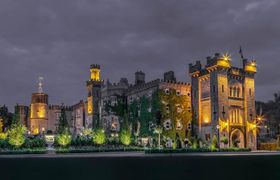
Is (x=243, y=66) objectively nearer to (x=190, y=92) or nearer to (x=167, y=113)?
(x=190, y=92)

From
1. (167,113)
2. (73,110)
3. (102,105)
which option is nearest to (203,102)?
(167,113)

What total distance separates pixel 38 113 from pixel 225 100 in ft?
215

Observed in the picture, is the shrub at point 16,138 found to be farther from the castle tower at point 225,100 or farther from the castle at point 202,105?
the castle tower at point 225,100

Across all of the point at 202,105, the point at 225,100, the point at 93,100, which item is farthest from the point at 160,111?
the point at 93,100

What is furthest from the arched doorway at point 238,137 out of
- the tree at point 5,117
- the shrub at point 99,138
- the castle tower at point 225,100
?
the tree at point 5,117

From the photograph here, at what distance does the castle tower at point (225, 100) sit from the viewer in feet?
226

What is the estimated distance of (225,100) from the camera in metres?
69.4

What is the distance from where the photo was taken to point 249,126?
72312 mm

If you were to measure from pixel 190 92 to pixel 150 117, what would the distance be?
1189 centimetres

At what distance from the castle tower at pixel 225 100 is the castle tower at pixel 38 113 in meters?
57.1

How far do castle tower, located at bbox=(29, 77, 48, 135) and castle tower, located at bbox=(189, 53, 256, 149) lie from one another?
57.1 meters
